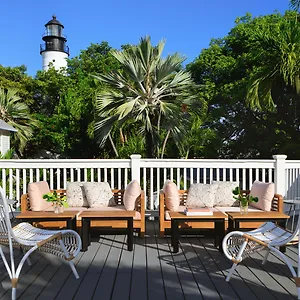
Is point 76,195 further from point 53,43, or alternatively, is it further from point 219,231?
point 53,43

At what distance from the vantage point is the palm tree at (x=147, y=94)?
8062mm

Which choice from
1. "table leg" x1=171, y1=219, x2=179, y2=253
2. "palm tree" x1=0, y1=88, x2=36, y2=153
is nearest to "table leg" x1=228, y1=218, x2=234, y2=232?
"table leg" x1=171, y1=219, x2=179, y2=253

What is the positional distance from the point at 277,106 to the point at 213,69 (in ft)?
14.3

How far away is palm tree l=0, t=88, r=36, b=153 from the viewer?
46.4ft

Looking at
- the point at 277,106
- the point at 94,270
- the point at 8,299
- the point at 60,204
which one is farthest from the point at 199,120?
the point at 8,299

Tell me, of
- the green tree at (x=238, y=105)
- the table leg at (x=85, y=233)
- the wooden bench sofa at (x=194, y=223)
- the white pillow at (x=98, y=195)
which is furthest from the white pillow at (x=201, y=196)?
the green tree at (x=238, y=105)

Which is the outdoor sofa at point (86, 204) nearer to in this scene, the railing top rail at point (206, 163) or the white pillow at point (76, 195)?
the white pillow at point (76, 195)

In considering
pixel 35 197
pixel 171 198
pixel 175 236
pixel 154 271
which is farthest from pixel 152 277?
pixel 35 197

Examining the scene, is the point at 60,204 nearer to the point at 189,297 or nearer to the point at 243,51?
the point at 189,297

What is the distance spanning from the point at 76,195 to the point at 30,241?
7.73 ft

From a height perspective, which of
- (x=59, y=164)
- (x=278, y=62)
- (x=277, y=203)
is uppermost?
(x=278, y=62)

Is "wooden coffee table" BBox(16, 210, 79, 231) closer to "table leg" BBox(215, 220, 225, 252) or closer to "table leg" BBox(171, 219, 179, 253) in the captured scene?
"table leg" BBox(171, 219, 179, 253)

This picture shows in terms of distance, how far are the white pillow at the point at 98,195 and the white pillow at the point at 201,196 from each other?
122 centimetres

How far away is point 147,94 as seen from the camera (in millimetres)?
8375
